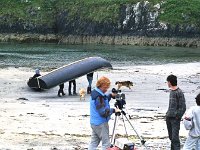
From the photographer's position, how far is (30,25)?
439 feet

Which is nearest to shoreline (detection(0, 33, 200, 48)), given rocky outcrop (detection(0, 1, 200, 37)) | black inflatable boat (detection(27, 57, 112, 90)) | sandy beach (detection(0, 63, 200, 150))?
rocky outcrop (detection(0, 1, 200, 37))

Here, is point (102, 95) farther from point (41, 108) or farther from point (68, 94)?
point (68, 94)

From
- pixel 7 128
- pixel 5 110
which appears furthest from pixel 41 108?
pixel 7 128

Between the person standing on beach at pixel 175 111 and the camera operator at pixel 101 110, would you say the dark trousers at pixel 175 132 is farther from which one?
the camera operator at pixel 101 110

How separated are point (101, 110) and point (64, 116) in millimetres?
9875

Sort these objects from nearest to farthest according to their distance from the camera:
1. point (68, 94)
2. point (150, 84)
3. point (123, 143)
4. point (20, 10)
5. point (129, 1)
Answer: point (123, 143)
point (68, 94)
point (150, 84)
point (129, 1)
point (20, 10)

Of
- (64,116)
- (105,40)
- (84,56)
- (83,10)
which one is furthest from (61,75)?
(83,10)

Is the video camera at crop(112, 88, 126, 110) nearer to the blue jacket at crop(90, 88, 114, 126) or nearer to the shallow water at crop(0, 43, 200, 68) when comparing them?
the blue jacket at crop(90, 88, 114, 126)

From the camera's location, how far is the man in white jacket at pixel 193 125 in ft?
38.9

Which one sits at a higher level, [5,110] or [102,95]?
[102,95]

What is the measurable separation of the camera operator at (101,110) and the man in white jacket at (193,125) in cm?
163

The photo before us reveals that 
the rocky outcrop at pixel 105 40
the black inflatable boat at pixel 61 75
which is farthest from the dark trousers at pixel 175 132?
the rocky outcrop at pixel 105 40

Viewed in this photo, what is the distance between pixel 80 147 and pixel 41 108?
32.4 ft

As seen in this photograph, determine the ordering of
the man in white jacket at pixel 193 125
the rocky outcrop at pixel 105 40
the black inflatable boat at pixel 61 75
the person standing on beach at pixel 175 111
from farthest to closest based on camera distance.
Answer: the rocky outcrop at pixel 105 40, the black inflatable boat at pixel 61 75, the person standing on beach at pixel 175 111, the man in white jacket at pixel 193 125
